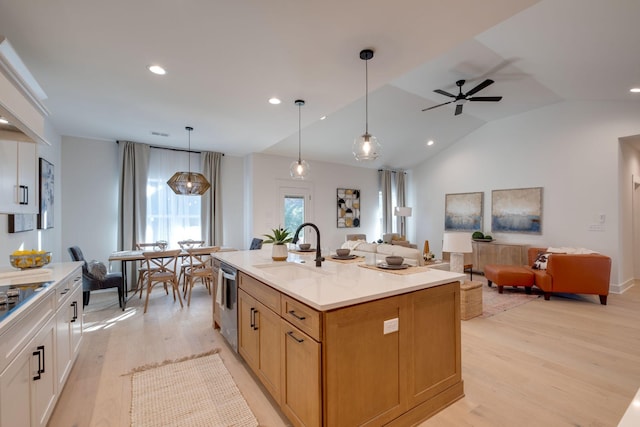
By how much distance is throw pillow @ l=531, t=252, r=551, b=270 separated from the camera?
481cm

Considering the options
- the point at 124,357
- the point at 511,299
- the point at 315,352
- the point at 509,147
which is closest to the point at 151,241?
the point at 124,357

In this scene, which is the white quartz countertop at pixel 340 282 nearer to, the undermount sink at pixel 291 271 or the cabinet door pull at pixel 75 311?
the undermount sink at pixel 291 271

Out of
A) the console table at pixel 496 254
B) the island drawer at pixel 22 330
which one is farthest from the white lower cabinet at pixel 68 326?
the console table at pixel 496 254

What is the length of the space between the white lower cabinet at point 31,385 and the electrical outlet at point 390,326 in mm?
1784

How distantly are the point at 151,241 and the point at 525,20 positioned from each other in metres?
6.51

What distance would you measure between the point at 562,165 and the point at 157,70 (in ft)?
22.9

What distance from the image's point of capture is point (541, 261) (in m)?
4.89

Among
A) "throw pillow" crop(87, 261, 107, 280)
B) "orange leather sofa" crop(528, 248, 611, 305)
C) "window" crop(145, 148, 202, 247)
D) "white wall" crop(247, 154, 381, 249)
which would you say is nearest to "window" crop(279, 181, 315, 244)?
"white wall" crop(247, 154, 381, 249)

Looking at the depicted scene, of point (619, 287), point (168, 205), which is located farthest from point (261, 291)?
point (619, 287)

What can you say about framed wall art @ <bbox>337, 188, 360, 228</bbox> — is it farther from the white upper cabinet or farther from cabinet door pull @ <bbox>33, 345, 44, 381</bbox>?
cabinet door pull @ <bbox>33, 345, 44, 381</bbox>

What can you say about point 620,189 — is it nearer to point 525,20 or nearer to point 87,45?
point 525,20

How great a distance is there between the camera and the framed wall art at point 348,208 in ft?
25.2

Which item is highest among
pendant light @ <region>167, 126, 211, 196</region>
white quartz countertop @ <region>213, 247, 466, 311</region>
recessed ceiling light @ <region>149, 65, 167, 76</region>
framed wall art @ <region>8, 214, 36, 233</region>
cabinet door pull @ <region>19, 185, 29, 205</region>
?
recessed ceiling light @ <region>149, 65, 167, 76</region>

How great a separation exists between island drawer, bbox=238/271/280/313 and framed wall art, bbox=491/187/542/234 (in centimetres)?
627
